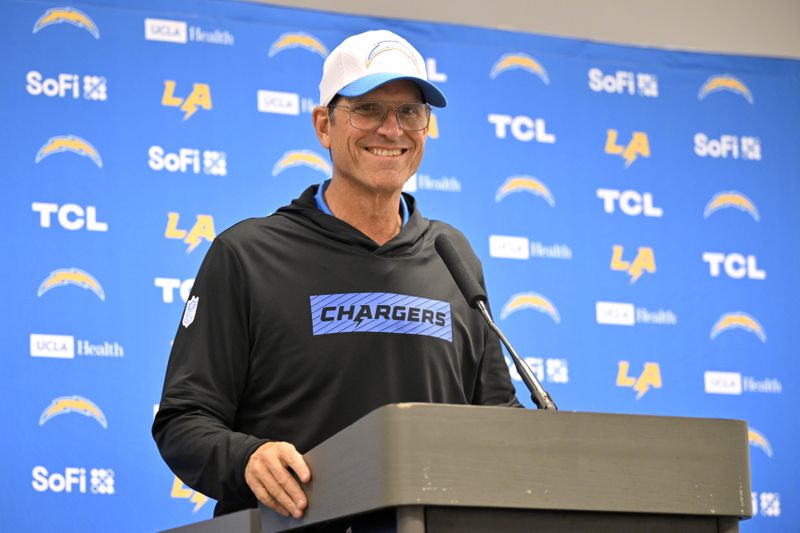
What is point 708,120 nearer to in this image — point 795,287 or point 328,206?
point 795,287

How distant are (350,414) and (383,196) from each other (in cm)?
45

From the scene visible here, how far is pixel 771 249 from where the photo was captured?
14.7 ft

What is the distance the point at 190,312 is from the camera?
2.07 m

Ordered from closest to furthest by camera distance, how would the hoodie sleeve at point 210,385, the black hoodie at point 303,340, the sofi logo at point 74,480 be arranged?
the hoodie sleeve at point 210,385 < the black hoodie at point 303,340 < the sofi logo at point 74,480

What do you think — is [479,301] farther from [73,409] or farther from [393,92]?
[73,409]

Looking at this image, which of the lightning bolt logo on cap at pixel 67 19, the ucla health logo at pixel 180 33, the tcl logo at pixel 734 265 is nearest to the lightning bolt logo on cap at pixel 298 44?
the ucla health logo at pixel 180 33

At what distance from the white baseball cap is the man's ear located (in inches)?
3.3

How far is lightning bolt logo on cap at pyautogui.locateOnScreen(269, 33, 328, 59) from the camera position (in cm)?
400

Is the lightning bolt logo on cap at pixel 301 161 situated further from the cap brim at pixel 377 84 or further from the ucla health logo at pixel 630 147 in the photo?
the cap brim at pixel 377 84

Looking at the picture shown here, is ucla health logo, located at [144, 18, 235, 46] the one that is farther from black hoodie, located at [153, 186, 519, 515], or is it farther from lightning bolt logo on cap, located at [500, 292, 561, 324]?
black hoodie, located at [153, 186, 519, 515]

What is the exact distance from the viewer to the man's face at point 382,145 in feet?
7.23

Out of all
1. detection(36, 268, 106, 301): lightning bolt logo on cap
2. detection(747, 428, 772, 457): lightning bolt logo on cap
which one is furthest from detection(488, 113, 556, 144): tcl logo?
detection(36, 268, 106, 301): lightning bolt logo on cap

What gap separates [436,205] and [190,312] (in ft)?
6.80

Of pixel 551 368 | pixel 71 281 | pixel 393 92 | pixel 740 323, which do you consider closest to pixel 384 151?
pixel 393 92
